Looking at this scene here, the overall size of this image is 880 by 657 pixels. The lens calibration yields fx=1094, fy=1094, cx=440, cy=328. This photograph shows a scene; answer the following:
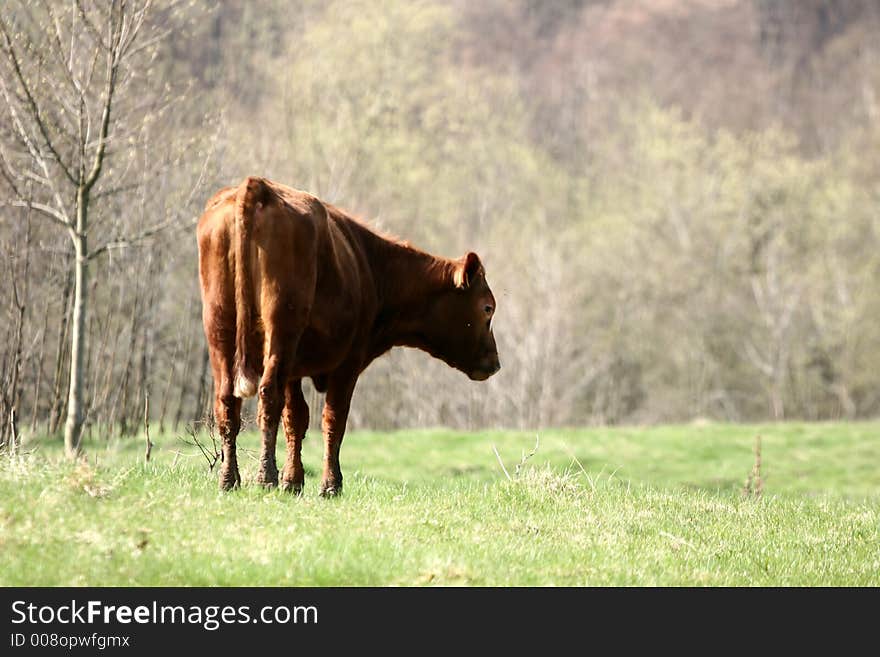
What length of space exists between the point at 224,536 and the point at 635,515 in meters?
3.67

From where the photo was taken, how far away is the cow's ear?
31.9 feet

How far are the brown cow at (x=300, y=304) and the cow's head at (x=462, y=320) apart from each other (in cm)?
1

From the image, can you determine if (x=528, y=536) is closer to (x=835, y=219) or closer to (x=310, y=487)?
(x=310, y=487)

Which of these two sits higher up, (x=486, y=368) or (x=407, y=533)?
(x=486, y=368)

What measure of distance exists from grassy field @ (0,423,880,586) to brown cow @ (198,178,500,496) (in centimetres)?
65

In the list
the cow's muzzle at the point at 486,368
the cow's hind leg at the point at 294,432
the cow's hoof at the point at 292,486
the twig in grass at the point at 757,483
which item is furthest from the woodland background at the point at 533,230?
the cow's hoof at the point at 292,486

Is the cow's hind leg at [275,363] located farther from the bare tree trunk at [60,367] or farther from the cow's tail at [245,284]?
the bare tree trunk at [60,367]

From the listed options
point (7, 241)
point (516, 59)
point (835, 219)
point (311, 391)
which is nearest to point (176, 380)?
point (311, 391)

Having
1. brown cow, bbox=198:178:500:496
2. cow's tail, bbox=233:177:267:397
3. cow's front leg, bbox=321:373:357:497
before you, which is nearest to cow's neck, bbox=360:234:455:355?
brown cow, bbox=198:178:500:496

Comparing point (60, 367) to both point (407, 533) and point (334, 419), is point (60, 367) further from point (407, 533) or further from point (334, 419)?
point (407, 533)

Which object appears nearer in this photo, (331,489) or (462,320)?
(331,489)

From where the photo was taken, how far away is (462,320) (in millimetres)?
10023

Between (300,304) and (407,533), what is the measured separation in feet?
6.36

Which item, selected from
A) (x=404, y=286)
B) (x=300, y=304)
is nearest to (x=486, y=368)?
(x=404, y=286)
